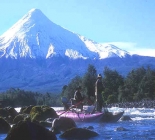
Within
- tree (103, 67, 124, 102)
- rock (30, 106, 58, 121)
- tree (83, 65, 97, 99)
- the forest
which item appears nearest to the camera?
rock (30, 106, 58, 121)

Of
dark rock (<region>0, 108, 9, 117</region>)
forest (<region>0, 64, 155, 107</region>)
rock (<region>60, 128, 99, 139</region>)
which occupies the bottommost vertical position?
rock (<region>60, 128, 99, 139</region>)

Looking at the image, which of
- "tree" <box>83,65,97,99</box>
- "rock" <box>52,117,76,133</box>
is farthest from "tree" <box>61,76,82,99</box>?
"rock" <box>52,117,76,133</box>

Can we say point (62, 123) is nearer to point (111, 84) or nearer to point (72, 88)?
point (111, 84)

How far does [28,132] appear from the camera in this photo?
45.6 feet

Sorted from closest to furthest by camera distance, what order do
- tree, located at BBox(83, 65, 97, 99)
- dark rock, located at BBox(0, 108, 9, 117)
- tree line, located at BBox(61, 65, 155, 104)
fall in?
→ dark rock, located at BBox(0, 108, 9, 117), tree line, located at BBox(61, 65, 155, 104), tree, located at BBox(83, 65, 97, 99)

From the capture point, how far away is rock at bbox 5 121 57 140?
1384 centimetres

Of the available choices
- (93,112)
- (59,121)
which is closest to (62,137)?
(59,121)

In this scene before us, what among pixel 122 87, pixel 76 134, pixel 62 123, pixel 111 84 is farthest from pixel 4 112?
pixel 111 84

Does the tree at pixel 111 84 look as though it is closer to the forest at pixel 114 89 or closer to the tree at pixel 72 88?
the forest at pixel 114 89

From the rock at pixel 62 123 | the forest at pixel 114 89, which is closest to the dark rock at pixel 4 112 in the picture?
the rock at pixel 62 123

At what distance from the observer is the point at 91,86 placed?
10281cm

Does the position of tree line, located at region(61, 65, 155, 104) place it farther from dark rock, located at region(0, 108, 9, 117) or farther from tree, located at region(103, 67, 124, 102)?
dark rock, located at region(0, 108, 9, 117)

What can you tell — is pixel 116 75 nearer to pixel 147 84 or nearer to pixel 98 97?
pixel 147 84

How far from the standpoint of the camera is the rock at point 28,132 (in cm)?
1384
